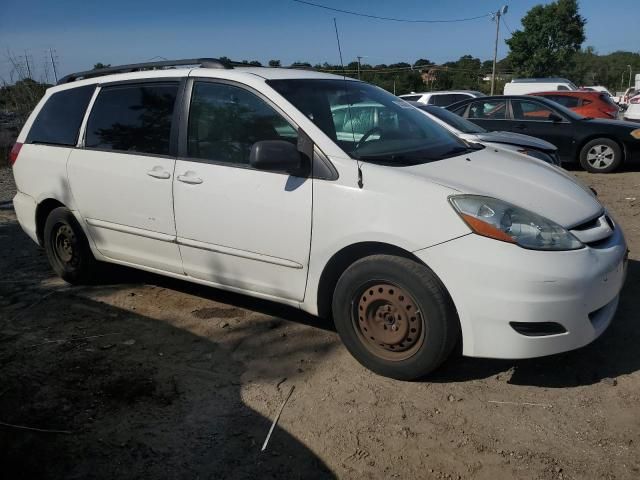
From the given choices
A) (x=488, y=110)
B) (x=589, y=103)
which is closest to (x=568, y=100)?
(x=589, y=103)

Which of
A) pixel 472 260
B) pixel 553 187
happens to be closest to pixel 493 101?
pixel 553 187

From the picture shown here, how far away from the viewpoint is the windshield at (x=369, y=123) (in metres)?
3.29

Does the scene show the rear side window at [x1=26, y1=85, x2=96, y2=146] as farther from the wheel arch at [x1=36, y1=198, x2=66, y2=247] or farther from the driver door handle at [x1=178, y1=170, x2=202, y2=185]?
the driver door handle at [x1=178, y1=170, x2=202, y2=185]

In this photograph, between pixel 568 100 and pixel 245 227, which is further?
pixel 568 100

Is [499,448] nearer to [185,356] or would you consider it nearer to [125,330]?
[185,356]

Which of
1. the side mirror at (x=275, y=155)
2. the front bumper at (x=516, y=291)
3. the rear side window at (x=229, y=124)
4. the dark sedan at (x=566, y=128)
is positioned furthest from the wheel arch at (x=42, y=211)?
the dark sedan at (x=566, y=128)

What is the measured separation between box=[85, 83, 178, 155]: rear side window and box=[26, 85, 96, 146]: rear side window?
17 centimetres

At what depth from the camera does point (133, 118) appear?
4.07 metres

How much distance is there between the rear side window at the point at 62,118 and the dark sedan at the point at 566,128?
8228mm

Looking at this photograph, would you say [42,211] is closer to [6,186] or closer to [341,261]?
[341,261]

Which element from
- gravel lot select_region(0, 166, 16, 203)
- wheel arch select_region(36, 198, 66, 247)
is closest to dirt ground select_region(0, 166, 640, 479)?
wheel arch select_region(36, 198, 66, 247)

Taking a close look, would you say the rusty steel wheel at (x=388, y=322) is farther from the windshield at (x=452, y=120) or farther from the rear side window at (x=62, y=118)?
the windshield at (x=452, y=120)

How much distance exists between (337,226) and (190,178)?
1.13m

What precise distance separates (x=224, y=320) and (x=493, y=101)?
8726 mm
